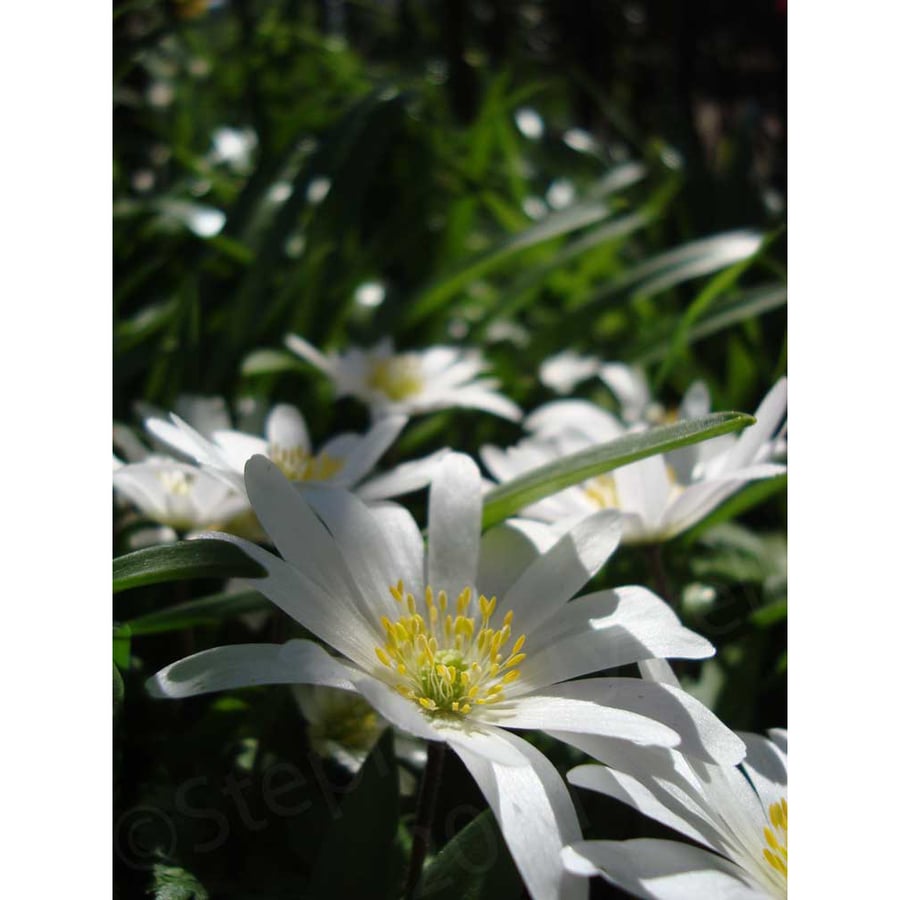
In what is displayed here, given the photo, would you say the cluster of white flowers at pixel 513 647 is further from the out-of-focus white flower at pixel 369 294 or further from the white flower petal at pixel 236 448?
the out-of-focus white flower at pixel 369 294

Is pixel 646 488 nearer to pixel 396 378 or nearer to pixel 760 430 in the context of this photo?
pixel 760 430

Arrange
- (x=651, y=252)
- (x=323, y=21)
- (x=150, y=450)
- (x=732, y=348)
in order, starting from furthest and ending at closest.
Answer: (x=323, y=21), (x=651, y=252), (x=732, y=348), (x=150, y=450)

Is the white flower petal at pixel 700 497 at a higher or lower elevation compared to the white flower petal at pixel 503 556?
higher

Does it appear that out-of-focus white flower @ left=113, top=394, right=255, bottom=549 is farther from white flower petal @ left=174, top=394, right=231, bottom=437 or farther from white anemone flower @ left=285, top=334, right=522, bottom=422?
white anemone flower @ left=285, top=334, right=522, bottom=422

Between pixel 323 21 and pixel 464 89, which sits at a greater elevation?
pixel 323 21

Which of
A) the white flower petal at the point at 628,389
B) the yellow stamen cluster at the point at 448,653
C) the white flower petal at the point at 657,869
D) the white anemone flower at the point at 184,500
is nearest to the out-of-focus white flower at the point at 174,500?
the white anemone flower at the point at 184,500
